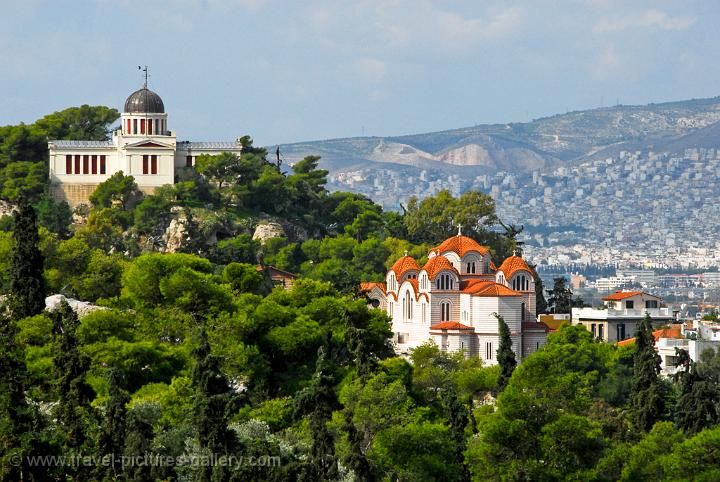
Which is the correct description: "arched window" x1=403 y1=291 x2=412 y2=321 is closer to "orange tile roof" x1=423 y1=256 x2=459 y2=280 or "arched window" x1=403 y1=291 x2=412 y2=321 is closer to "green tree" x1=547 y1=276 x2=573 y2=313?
"orange tile roof" x1=423 y1=256 x2=459 y2=280

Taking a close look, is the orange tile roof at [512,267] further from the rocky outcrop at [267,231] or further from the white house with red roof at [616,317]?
the rocky outcrop at [267,231]

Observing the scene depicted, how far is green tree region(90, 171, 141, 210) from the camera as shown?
86.5 metres

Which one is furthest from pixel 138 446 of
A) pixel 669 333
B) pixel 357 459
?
pixel 669 333

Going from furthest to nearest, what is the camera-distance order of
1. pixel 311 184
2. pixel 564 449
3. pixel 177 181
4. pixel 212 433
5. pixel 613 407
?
pixel 311 184, pixel 177 181, pixel 613 407, pixel 564 449, pixel 212 433

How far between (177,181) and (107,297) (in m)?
18.5

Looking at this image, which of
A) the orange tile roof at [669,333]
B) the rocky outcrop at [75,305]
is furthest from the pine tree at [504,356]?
the orange tile roof at [669,333]

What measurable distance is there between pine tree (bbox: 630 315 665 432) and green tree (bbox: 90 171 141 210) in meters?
29.7

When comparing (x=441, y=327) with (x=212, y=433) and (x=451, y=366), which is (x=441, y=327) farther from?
(x=212, y=433)

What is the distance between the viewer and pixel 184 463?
44188 mm

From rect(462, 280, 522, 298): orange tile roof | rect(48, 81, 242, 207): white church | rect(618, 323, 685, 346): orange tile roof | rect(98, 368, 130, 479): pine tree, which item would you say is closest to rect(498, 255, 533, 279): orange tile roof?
rect(462, 280, 522, 298): orange tile roof

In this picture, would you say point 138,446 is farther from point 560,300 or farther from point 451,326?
point 560,300

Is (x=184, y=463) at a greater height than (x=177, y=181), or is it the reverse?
(x=177, y=181)

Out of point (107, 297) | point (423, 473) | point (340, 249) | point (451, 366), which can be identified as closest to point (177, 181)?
point (340, 249)

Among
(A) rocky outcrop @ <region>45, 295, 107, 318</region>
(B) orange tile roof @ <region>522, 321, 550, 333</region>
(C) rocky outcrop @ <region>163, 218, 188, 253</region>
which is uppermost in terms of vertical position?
(C) rocky outcrop @ <region>163, 218, 188, 253</region>
